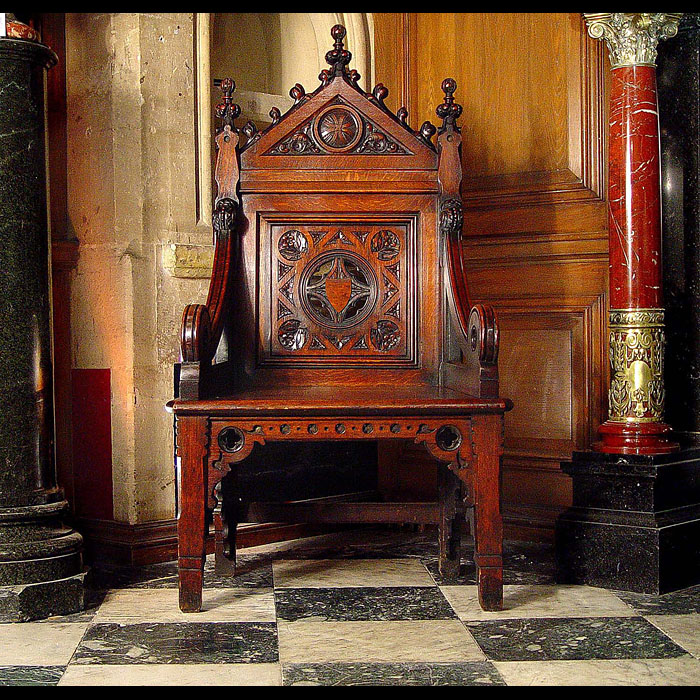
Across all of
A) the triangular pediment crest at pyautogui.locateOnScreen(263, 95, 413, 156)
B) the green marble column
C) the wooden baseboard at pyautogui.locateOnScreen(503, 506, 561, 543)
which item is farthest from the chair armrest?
the wooden baseboard at pyautogui.locateOnScreen(503, 506, 561, 543)

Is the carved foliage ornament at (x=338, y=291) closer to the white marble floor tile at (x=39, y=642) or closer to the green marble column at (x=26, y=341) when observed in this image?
the green marble column at (x=26, y=341)

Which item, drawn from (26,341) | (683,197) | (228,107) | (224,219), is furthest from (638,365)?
(26,341)

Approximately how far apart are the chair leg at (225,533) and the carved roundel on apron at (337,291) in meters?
0.63

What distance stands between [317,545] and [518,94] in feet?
6.42

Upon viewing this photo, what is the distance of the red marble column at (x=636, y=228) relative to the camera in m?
3.22


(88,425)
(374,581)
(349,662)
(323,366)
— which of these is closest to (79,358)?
(88,425)

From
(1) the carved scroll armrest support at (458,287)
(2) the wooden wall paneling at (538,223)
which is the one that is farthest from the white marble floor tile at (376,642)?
(2) the wooden wall paneling at (538,223)

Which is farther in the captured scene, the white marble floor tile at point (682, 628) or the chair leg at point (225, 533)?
the chair leg at point (225, 533)

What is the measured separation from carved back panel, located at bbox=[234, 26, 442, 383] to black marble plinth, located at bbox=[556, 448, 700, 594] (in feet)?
2.23

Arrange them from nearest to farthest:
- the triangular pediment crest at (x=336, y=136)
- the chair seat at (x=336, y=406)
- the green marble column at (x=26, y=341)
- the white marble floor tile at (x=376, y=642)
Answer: the white marble floor tile at (x=376, y=642)
the chair seat at (x=336, y=406)
the green marble column at (x=26, y=341)
the triangular pediment crest at (x=336, y=136)

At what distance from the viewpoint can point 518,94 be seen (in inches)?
152

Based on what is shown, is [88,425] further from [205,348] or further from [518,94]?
[518,94]

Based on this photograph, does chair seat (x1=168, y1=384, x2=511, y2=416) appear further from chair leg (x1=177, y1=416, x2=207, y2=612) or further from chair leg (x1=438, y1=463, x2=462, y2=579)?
chair leg (x1=438, y1=463, x2=462, y2=579)

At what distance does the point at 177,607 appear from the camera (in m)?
2.87
